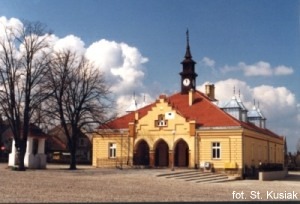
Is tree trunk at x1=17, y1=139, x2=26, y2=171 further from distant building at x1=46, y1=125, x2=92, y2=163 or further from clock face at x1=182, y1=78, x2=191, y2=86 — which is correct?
distant building at x1=46, y1=125, x2=92, y2=163

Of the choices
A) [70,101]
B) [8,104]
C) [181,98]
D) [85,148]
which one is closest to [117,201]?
[8,104]

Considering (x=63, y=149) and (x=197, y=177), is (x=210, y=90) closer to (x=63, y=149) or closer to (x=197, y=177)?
(x=197, y=177)

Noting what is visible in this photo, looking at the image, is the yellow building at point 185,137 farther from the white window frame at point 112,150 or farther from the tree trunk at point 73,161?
the tree trunk at point 73,161

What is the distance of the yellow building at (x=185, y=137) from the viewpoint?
4062cm

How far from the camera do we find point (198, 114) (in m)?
44.1

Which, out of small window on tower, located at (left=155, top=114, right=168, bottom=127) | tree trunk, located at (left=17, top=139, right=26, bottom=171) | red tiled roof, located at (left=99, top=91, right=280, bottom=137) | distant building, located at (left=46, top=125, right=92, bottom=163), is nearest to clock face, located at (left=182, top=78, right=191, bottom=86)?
red tiled roof, located at (left=99, top=91, right=280, bottom=137)

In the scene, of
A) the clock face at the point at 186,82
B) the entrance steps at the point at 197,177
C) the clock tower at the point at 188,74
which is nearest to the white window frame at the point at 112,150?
the clock tower at the point at 188,74

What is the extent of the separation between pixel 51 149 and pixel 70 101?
134ft

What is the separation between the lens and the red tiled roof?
41656 mm

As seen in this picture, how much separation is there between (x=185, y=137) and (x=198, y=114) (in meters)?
3.10

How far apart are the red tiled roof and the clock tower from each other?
851 millimetres

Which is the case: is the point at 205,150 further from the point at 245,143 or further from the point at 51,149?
the point at 51,149

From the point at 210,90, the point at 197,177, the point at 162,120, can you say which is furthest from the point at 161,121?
the point at 210,90

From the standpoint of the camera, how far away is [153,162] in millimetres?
43344
